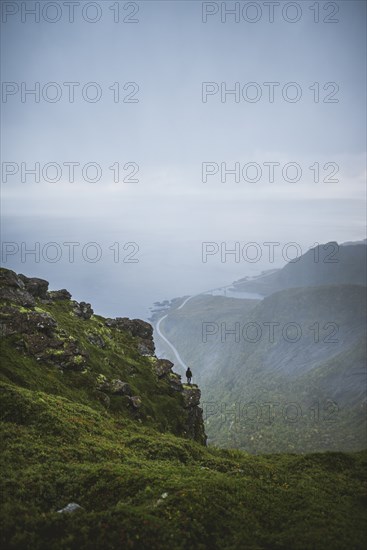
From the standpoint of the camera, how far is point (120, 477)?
53.5 feet

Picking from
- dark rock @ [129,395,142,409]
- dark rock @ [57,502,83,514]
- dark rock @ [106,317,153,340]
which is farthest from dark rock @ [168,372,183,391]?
dark rock @ [57,502,83,514]

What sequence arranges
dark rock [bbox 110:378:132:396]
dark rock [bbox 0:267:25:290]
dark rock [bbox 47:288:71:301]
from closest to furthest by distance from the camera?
dark rock [bbox 110:378:132:396] → dark rock [bbox 0:267:25:290] → dark rock [bbox 47:288:71:301]

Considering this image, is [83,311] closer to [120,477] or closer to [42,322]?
[42,322]

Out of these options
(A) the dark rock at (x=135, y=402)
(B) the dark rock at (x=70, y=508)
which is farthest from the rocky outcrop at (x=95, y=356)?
(B) the dark rock at (x=70, y=508)

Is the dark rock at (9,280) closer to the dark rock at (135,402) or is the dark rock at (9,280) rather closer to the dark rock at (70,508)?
the dark rock at (135,402)

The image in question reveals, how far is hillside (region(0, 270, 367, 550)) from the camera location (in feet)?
41.6

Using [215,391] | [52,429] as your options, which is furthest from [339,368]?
[52,429]

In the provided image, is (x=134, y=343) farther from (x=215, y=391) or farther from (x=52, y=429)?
(x=215, y=391)

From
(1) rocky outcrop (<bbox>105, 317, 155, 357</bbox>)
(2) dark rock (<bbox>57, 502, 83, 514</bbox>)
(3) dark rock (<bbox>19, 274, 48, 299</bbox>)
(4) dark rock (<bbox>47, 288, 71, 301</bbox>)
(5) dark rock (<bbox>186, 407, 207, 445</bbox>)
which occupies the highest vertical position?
(3) dark rock (<bbox>19, 274, 48, 299</bbox>)

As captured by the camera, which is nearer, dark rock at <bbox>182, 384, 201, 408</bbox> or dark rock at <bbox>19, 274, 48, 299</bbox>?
dark rock at <bbox>182, 384, 201, 408</bbox>

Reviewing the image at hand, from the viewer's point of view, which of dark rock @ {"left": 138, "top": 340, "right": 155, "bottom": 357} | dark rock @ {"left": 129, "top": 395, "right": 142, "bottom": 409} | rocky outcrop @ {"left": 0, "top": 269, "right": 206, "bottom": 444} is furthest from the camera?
dark rock @ {"left": 138, "top": 340, "right": 155, "bottom": 357}

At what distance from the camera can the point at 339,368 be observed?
17250 cm

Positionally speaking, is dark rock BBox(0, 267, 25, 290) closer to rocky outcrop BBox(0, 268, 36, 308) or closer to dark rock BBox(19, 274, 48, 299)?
rocky outcrop BBox(0, 268, 36, 308)

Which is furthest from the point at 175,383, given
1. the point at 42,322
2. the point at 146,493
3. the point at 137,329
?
the point at 146,493
